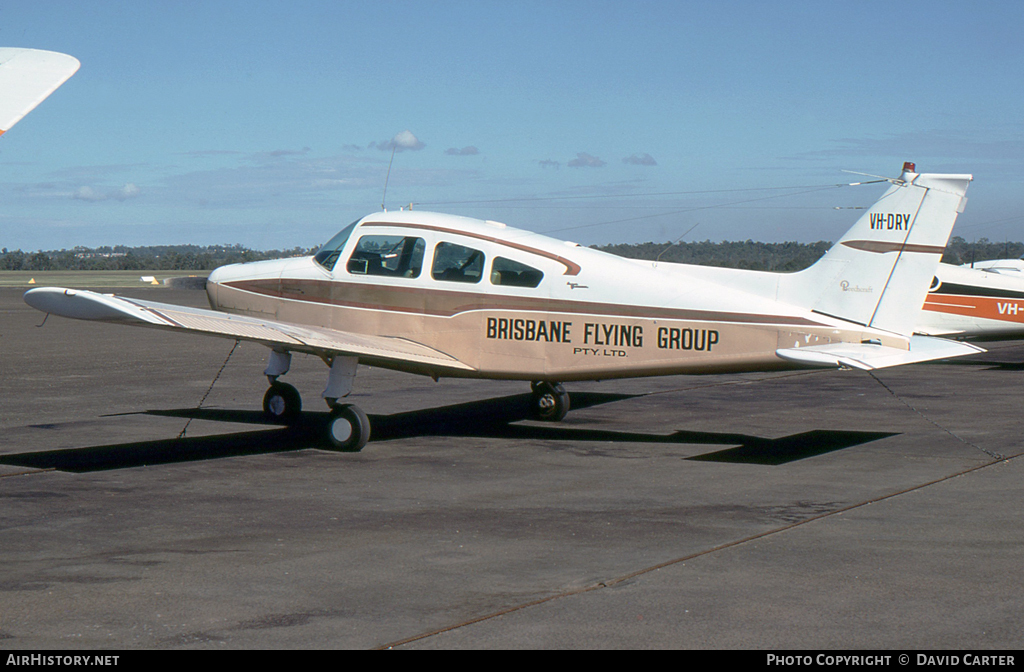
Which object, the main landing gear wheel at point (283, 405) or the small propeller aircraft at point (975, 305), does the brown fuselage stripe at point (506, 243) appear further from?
the small propeller aircraft at point (975, 305)

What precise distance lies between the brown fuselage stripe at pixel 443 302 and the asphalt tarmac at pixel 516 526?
1.49m

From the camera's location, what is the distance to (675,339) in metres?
11.3

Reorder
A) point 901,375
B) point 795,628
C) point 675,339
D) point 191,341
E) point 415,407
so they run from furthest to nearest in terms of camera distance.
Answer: point 191,341 < point 901,375 < point 415,407 < point 675,339 < point 795,628

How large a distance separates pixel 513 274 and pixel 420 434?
2360mm

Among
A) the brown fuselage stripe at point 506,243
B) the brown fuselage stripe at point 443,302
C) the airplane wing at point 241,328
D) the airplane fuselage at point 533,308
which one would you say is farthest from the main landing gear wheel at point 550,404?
the brown fuselage stripe at point 506,243

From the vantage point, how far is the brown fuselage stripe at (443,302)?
11172 mm

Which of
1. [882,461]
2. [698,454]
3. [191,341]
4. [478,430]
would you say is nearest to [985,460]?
[882,461]

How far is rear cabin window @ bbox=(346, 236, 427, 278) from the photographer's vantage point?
485 inches

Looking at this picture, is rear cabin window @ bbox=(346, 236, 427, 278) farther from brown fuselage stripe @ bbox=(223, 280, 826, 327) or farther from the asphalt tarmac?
the asphalt tarmac

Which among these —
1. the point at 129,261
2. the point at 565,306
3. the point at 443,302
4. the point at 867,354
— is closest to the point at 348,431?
the point at 443,302

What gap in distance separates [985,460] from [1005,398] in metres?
6.04

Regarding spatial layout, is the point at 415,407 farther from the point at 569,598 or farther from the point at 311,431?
the point at 569,598

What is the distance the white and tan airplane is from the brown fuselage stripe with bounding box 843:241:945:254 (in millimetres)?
12

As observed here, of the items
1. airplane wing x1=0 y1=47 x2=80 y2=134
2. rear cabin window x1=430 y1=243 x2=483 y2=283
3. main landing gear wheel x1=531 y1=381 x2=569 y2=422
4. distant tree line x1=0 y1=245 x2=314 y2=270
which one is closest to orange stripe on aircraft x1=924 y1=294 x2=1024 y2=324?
main landing gear wheel x1=531 y1=381 x2=569 y2=422
